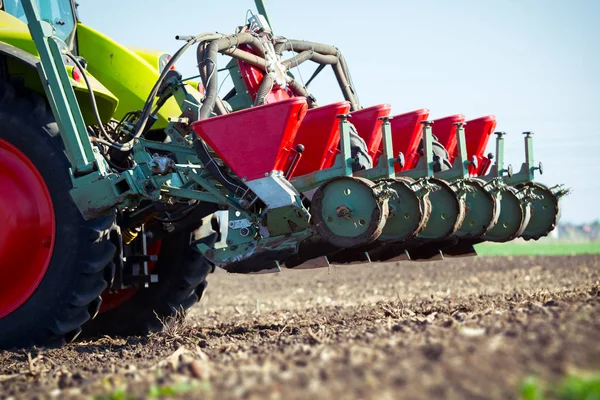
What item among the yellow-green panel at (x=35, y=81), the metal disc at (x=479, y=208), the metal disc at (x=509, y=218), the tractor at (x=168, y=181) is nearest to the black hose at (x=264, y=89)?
the tractor at (x=168, y=181)

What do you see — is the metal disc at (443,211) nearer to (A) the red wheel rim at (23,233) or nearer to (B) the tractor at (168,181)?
(B) the tractor at (168,181)

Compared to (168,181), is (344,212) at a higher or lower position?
lower

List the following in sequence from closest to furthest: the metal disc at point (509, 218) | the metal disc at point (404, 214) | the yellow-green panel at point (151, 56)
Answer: the metal disc at point (404, 214)
the metal disc at point (509, 218)
the yellow-green panel at point (151, 56)

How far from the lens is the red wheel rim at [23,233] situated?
477 cm

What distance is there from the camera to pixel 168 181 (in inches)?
189

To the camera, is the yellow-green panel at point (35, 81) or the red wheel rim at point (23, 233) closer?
the red wheel rim at point (23, 233)

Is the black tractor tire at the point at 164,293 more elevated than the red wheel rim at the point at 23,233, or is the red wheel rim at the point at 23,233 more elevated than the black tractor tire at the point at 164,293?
the red wheel rim at the point at 23,233

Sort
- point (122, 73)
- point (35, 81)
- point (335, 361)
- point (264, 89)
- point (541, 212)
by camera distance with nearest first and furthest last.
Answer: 1. point (335, 361)
2. point (35, 81)
3. point (264, 89)
4. point (122, 73)
5. point (541, 212)

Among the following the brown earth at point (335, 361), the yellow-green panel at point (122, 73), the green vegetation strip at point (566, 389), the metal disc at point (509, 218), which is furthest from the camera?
the metal disc at point (509, 218)

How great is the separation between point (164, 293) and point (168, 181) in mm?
1370

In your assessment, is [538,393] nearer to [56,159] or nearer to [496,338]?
[496,338]

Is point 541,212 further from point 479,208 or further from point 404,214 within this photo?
point 404,214

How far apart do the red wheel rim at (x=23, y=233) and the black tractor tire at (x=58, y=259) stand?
0.05 meters

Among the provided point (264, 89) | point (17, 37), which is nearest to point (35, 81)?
point (17, 37)
